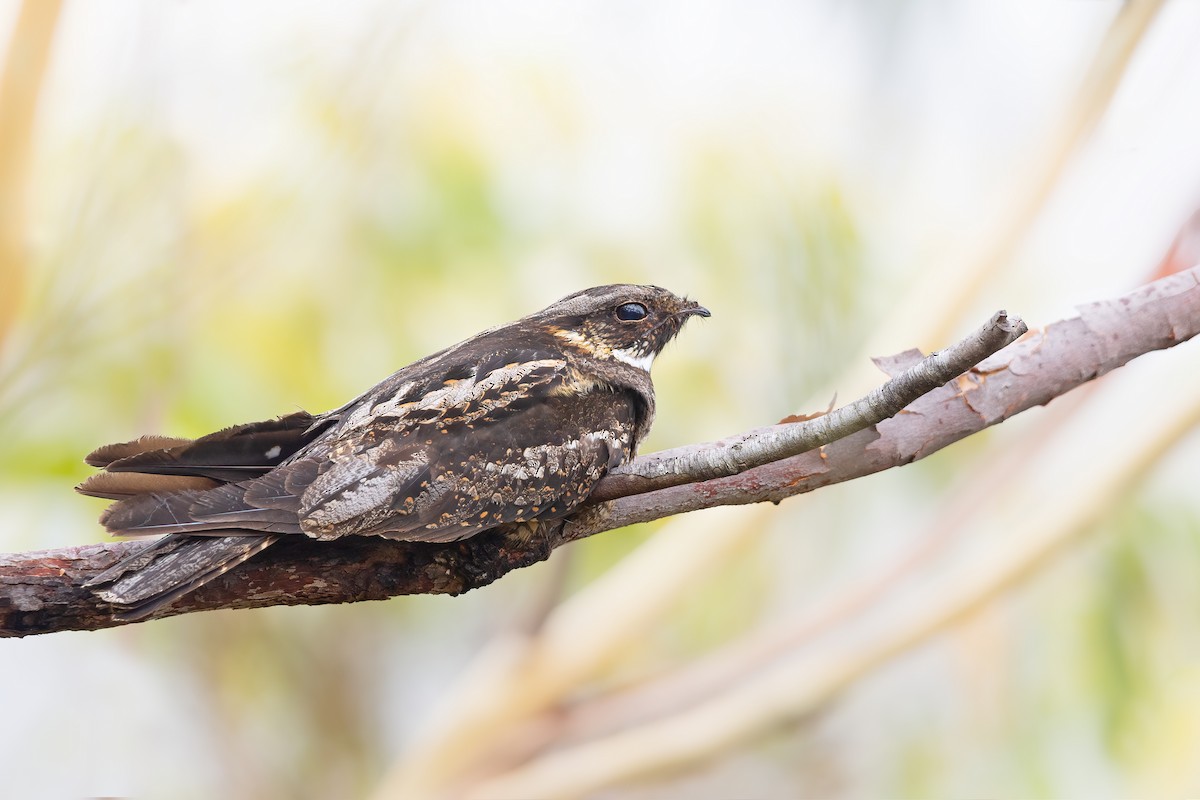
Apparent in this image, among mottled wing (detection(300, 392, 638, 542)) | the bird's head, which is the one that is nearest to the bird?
mottled wing (detection(300, 392, 638, 542))

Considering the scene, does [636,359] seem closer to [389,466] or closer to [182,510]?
[389,466]

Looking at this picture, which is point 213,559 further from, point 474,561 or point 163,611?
point 474,561

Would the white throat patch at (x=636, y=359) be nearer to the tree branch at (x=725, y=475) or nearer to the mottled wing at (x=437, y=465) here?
the mottled wing at (x=437, y=465)

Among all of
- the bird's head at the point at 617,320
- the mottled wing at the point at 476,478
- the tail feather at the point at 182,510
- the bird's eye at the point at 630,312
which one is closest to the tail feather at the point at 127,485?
the tail feather at the point at 182,510

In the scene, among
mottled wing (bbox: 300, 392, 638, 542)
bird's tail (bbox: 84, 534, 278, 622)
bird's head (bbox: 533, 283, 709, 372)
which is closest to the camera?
bird's tail (bbox: 84, 534, 278, 622)

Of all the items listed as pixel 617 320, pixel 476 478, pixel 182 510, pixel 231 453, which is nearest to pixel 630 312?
pixel 617 320

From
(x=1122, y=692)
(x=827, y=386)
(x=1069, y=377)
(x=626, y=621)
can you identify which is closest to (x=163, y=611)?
(x=1069, y=377)

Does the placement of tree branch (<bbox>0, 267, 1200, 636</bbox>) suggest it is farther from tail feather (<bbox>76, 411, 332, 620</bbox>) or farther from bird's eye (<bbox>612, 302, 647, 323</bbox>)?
bird's eye (<bbox>612, 302, 647, 323</bbox>)
